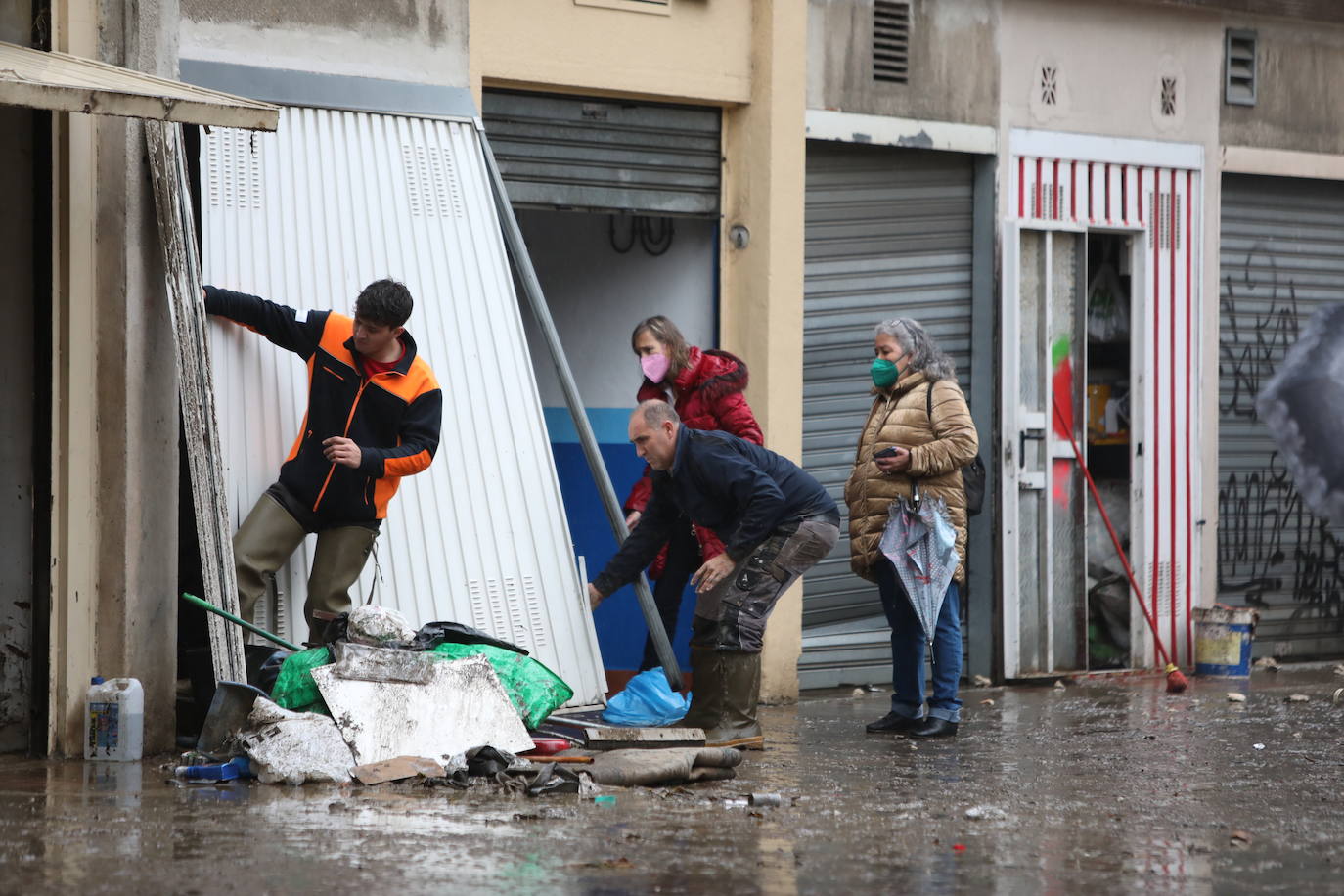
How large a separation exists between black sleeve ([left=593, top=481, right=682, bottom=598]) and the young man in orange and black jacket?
3.17ft

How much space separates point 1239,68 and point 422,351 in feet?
20.2

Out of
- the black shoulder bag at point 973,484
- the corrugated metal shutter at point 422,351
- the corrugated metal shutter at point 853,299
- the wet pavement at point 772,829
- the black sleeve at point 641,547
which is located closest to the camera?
the wet pavement at point 772,829

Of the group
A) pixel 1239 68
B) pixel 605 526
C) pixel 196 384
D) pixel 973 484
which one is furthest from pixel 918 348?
pixel 1239 68

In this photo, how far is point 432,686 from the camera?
682 centimetres

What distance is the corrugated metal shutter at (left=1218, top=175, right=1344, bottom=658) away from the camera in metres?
11.8

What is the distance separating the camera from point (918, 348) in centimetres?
838

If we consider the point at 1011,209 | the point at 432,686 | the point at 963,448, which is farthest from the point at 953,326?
the point at 432,686

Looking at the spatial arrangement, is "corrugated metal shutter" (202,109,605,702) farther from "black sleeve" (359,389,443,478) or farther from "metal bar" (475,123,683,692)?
"black sleeve" (359,389,443,478)

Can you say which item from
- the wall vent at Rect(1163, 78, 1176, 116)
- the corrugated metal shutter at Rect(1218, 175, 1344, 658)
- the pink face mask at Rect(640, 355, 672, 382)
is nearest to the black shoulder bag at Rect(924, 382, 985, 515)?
the pink face mask at Rect(640, 355, 672, 382)

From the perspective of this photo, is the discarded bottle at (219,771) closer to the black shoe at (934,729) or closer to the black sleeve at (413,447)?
the black sleeve at (413,447)

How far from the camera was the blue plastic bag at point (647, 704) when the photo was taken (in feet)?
25.4

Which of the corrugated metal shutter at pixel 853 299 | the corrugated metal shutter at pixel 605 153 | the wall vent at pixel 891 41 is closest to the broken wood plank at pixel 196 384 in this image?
the corrugated metal shutter at pixel 605 153

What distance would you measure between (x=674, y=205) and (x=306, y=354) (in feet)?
9.21

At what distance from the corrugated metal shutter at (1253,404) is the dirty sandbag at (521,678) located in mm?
5976
